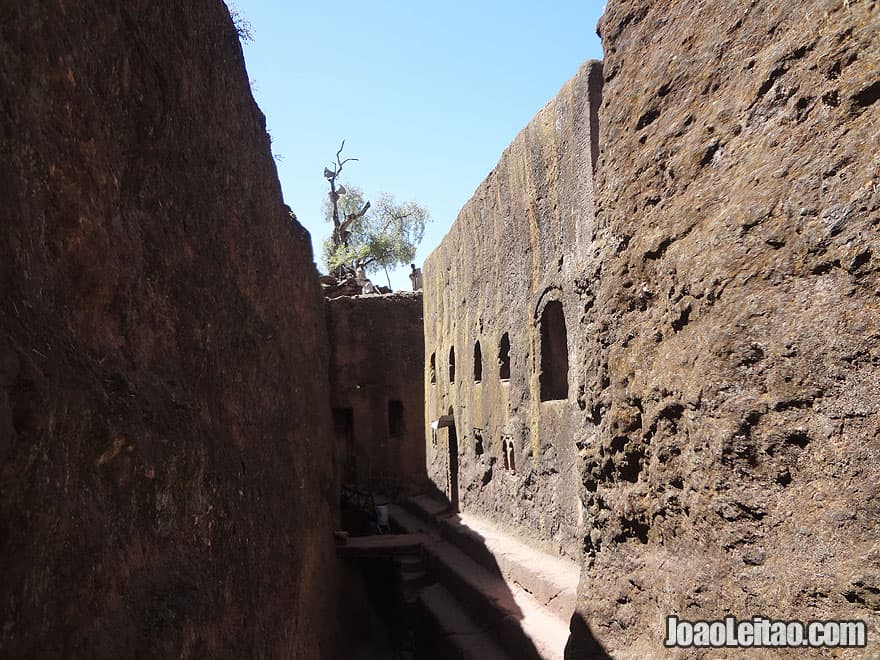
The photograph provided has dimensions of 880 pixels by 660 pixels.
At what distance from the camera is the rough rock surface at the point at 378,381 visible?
17406 mm

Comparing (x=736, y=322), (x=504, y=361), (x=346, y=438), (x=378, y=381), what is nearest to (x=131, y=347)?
(x=736, y=322)

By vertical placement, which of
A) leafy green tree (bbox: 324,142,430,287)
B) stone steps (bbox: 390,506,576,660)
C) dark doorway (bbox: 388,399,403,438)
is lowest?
stone steps (bbox: 390,506,576,660)

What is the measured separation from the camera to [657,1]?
8.67ft

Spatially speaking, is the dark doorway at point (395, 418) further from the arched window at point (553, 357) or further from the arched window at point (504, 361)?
the arched window at point (553, 357)

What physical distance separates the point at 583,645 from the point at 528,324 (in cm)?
580

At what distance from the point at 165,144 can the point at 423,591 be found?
301 inches

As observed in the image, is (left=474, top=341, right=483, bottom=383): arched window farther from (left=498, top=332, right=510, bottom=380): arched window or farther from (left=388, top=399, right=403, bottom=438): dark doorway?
(left=388, top=399, right=403, bottom=438): dark doorway

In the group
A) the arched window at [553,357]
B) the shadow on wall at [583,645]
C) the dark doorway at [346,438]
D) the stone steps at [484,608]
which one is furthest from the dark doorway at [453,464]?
the shadow on wall at [583,645]

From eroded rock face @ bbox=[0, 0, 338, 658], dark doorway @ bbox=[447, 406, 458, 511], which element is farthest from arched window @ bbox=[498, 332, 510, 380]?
eroded rock face @ bbox=[0, 0, 338, 658]

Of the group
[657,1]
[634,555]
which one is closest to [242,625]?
[634,555]

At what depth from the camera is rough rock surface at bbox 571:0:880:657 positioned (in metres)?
1.74

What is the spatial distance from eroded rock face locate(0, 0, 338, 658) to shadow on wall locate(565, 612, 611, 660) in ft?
4.63

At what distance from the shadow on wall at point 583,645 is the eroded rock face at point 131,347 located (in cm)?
141

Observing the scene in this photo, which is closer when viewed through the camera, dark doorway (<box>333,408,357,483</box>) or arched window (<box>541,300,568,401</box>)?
arched window (<box>541,300,568,401</box>)
